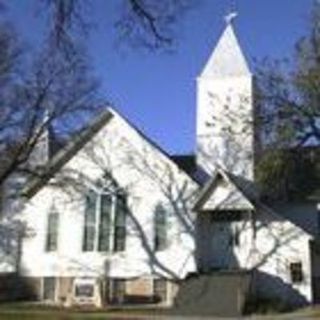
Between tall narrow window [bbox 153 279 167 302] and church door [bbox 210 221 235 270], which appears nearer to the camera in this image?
tall narrow window [bbox 153 279 167 302]

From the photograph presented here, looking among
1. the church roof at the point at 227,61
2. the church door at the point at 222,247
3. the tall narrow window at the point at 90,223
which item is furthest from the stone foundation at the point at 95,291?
the church roof at the point at 227,61

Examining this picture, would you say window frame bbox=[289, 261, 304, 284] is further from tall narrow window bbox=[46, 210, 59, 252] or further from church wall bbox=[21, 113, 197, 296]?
tall narrow window bbox=[46, 210, 59, 252]

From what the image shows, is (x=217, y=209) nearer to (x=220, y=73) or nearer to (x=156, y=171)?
(x=156, y=171)

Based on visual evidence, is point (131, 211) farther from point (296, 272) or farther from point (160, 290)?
point (296, 272)

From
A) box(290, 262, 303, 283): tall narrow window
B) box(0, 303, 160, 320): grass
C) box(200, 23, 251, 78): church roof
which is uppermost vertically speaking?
box(200, 23, 251, 78): church roof

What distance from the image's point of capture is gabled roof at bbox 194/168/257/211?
4321cm

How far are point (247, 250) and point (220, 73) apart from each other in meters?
10.1

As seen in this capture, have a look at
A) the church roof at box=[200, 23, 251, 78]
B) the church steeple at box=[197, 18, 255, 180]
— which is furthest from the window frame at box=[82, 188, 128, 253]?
the church roof at box=[200, 23, 251, 78]

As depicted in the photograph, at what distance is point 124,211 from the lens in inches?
1751

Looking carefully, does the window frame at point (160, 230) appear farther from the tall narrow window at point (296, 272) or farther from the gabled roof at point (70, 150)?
the tall narrow window at point (296, 272)

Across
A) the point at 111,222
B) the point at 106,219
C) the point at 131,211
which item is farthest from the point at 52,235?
the point at 131,211

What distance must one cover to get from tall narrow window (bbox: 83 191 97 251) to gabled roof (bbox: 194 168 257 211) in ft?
17.5

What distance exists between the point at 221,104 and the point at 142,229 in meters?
7.98

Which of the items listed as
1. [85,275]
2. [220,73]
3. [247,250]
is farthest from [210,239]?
[220,73]
